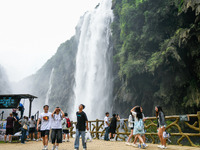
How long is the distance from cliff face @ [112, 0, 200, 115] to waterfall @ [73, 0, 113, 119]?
182 inches

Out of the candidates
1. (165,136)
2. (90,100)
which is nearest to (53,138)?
(165,136)

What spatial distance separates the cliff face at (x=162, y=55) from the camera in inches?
609

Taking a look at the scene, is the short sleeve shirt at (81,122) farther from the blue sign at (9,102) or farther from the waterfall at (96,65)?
the waterfall at (96,65)

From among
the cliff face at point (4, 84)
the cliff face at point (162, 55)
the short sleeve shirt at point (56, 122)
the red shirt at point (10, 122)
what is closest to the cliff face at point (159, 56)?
the cliff face at point (162, 55)

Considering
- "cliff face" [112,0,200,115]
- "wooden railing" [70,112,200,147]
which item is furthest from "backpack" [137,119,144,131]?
"cliff face" [112,0,200,115]

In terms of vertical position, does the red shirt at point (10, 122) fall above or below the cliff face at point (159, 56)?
below

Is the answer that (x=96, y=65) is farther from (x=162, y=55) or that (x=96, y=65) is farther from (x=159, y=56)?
(x=162, y=55)

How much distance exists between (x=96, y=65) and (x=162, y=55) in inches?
621

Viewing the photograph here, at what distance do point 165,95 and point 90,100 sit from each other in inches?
592

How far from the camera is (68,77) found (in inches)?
2096

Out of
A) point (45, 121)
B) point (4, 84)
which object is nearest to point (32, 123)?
point (45, 121)

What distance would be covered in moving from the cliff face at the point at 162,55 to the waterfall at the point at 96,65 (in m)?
4.62

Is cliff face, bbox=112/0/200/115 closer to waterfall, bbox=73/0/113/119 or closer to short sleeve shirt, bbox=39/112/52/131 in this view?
waterfall, bbox=73/0/113/119

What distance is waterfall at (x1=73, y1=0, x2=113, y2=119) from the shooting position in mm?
29141
